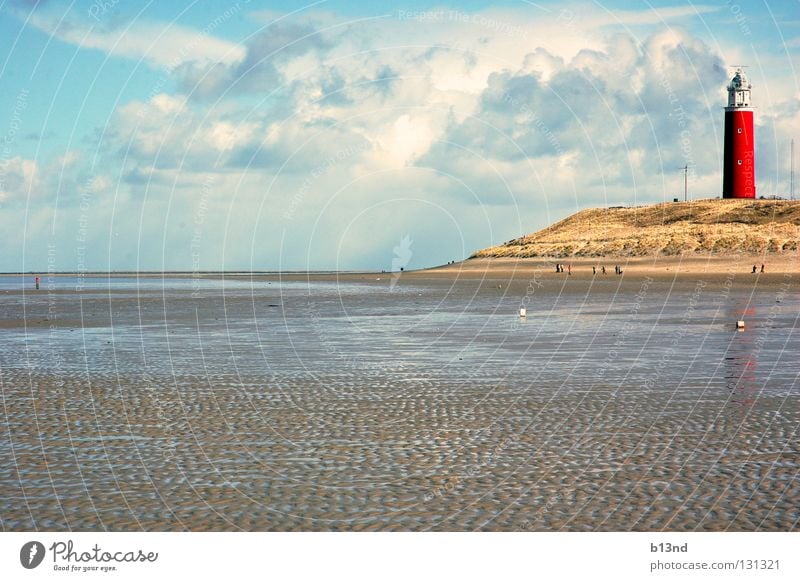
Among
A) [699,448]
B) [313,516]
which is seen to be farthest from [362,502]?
[699,448]

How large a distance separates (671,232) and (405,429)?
119 m

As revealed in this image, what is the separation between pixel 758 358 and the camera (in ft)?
77.0

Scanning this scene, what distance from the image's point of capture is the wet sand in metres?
10.4

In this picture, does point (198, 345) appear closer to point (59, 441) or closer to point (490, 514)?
point (59, 441)

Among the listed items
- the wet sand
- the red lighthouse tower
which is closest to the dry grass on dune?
the red lighthouse tower

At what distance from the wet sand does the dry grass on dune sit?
83.5m

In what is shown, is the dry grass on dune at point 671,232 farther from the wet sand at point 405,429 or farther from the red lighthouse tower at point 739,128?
the wet sand at point 405,429

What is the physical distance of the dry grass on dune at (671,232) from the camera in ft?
365

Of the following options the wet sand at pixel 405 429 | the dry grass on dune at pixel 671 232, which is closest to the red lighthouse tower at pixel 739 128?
the dry grass on dune at pixel 671 232

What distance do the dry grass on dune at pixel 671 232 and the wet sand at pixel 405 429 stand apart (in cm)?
8346

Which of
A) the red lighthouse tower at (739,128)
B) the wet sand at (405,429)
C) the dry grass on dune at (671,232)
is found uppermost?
the red lighthouse tower at (739,128)

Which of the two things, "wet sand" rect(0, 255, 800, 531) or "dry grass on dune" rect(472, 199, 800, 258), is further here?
"dry grass on dune" rect(472, 199, 800, 258)

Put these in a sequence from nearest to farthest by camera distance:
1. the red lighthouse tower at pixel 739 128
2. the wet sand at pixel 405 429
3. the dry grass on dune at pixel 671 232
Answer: the wet sand at pixel 405 429 → the dry grass on dune at pixel 671 232 → the red lighthouse tower at pixel 739 128

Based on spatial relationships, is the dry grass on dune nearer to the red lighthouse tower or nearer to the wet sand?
the red lighthouse tower
